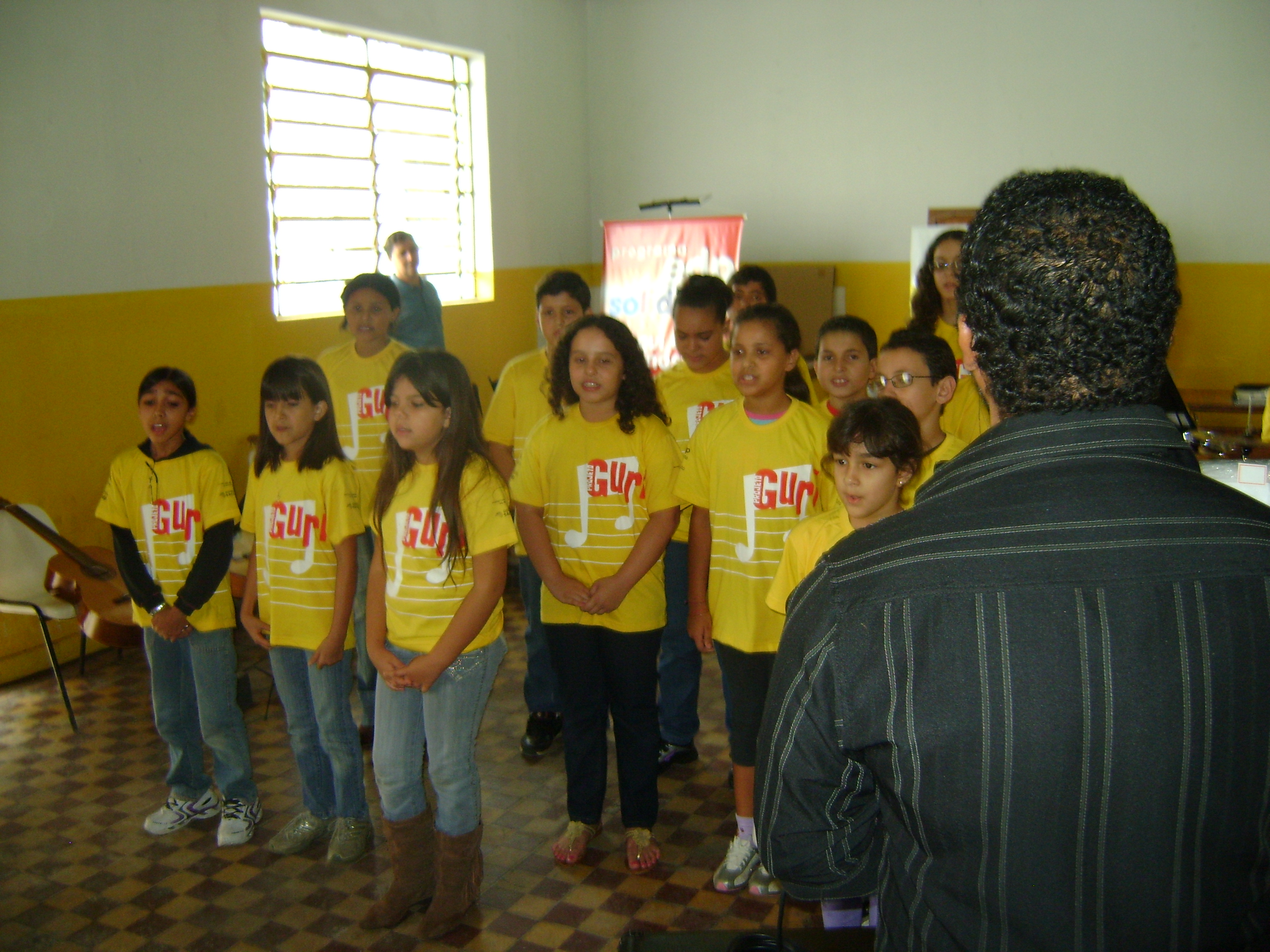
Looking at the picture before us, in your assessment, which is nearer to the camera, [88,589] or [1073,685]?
[1073,685]

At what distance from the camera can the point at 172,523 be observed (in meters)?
2.72

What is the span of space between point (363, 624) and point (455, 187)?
426 cm

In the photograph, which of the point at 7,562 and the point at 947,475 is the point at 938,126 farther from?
the point at 947,475

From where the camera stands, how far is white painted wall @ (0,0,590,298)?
12.8ft

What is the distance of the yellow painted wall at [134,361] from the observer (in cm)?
395

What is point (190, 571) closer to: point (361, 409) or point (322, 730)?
point (322, 730)

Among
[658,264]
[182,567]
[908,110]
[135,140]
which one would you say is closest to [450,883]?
[182,567]

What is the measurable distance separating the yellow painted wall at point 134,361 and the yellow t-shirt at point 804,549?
332 cm

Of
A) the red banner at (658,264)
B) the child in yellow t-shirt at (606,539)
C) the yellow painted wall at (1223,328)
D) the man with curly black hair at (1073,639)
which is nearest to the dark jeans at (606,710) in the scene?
the child in yellow t-shirt at (606,539)

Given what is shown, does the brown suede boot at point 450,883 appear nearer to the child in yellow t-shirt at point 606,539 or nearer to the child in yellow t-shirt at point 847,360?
the child in yellow t-shirt at point 606,539

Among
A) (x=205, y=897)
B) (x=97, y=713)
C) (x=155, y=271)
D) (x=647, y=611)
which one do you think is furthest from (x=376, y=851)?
(x=155, y=271)

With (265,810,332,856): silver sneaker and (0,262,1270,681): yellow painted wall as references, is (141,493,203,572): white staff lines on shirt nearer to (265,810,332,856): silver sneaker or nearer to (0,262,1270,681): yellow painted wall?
(265,810,332,856): silver sneaker

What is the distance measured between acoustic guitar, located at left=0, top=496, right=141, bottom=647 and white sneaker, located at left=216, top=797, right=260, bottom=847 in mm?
1035

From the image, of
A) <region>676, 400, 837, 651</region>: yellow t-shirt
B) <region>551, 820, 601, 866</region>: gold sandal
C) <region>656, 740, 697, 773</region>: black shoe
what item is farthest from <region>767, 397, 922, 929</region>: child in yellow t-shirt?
<region>656, 740, 697, 773</region>: black shoe
